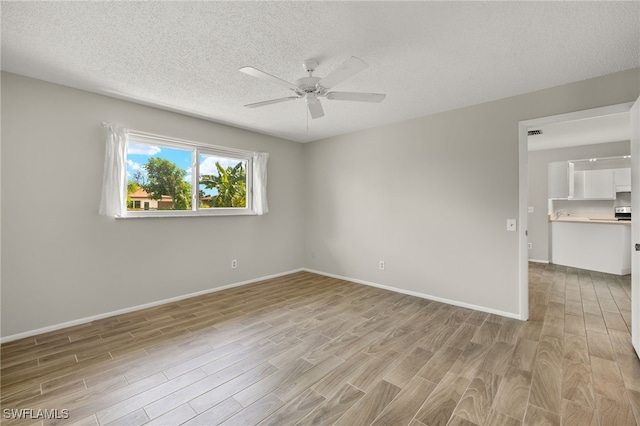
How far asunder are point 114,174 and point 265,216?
219cm

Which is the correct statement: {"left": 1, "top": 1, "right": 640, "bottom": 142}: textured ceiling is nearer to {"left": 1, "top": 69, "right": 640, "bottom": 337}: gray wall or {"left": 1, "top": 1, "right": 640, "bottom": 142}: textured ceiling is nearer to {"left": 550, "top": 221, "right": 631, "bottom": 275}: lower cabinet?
{"left": 1, "top": 69, "right": 640, "bottom": 337}: gray wall

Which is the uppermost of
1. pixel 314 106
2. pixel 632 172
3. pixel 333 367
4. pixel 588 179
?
pixel 314 106

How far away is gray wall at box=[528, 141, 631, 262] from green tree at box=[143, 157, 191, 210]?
274 inches

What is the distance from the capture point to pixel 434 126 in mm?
3545

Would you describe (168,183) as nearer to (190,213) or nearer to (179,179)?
(179,179)

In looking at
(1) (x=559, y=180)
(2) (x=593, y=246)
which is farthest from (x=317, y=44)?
(1) (x=559, y=180)

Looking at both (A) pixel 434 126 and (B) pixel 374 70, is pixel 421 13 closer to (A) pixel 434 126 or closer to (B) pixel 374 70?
(B) pixel 374 70

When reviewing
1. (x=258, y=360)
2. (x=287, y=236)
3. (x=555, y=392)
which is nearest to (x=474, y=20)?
(x=555, y=392)

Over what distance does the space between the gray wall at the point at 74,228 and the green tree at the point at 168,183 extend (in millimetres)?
282

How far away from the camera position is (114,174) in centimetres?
294

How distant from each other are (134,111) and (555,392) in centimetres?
468

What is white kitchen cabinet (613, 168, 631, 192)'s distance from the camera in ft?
17.0

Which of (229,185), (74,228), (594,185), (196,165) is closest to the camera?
(74,228)

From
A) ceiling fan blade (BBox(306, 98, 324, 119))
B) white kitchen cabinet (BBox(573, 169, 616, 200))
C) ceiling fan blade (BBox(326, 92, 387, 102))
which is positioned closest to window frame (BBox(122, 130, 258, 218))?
ceiling fan blade (BBox(306, 98, 324, 119))
